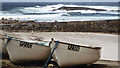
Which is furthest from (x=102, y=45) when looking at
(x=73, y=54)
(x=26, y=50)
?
(x=26, y=50)

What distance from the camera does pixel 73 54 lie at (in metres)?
9.64

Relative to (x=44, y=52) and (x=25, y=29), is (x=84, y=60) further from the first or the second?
(x=25, y=29)

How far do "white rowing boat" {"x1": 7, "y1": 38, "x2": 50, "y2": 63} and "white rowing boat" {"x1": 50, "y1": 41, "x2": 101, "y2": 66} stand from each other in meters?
0.84

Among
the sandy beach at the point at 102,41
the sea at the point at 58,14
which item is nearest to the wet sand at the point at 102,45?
the sandy beach at the point at 102,41

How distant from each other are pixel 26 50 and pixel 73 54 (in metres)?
2.29

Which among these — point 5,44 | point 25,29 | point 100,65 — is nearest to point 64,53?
point 100,65

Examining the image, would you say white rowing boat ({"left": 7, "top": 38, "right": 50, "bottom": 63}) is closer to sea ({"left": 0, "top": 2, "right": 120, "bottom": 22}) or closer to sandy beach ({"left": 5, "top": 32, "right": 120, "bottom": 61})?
sandy beach ({"left": 5, "top": 32, "right": 120, "bottom": 61})

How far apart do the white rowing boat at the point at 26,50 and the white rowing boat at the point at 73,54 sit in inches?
33.1

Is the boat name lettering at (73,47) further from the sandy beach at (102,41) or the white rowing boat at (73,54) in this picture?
the sandy beach at (102,41)

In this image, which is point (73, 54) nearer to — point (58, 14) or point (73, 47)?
point (73, 47)

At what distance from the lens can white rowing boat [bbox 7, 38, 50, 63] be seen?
10.4 meters

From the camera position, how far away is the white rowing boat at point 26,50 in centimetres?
1035

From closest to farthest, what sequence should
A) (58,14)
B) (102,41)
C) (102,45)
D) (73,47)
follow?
(73,47) < (102,45) < (102,41) < (58,14)

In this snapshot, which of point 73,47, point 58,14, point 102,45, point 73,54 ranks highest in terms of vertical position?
point 58,14
